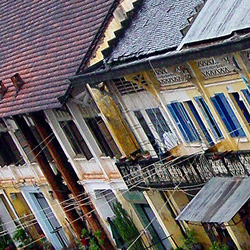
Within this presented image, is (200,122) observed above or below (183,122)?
below

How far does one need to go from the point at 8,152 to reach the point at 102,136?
9622 mm

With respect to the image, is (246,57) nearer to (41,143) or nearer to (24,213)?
(41,143)

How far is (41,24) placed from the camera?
4391 centimetres

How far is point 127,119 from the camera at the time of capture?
36875 mm

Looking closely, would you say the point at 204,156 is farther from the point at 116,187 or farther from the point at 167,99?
the point at 116,187

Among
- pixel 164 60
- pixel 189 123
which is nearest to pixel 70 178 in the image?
pixel 189 123

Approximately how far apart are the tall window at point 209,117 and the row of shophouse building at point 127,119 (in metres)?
0.04

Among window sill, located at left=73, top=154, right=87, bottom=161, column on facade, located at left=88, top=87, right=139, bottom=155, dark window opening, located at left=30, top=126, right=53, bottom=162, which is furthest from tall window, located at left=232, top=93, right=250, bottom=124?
dark window opening, located at left=30, top=126, right=53, bottom=162

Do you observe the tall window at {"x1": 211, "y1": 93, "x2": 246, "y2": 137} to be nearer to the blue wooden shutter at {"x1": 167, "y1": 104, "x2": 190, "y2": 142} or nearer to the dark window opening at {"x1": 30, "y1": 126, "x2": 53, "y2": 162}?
the blue wooden shutter at {"x1": 167, "y1": 104, "x2": 190, "y2": 142}

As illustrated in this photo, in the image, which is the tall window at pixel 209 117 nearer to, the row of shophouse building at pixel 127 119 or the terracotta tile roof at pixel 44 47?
the row of shophouse building at pixel 127 119

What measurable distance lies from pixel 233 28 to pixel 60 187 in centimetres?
1860

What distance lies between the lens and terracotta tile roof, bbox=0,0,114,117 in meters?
38.9

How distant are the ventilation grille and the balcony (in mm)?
2276

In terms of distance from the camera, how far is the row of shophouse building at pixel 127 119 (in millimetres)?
30625
